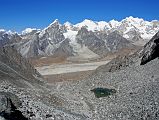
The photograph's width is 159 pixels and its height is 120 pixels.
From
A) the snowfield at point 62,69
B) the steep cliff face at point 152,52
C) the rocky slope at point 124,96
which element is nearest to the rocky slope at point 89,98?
the rocky slope at point 124,96

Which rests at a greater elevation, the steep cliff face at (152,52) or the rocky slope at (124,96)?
the steep cliff face at (152,52)

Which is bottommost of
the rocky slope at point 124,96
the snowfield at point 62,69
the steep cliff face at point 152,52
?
the rocky slope at point 124,96

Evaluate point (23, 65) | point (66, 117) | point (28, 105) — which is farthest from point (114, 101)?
point (23, 65)

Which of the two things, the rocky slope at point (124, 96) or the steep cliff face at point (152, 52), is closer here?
the rocky slope at point (124, 96)

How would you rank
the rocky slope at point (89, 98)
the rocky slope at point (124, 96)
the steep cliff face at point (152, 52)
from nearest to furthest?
the rocky slope at point (89, 98) → the rocky slope at point (124, 96) → the steep cliff face at point (152, 52)

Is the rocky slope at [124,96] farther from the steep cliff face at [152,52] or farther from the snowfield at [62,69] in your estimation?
the snowfield at [62,69]

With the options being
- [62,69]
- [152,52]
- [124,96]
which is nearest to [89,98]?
[124,96]

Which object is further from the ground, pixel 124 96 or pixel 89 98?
pixel 124 96

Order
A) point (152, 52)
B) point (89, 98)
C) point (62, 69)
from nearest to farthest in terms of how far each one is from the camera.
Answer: point (89, 98) < point (152, 52) < point (62, 69)

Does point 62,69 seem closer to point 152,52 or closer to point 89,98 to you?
point 152,52

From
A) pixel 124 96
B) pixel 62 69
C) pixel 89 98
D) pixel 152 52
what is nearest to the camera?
pixel 124 96

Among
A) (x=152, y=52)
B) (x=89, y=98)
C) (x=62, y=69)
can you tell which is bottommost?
(x=89, y=98)

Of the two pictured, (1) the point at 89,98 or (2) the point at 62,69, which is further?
(2) the point at 62,69
